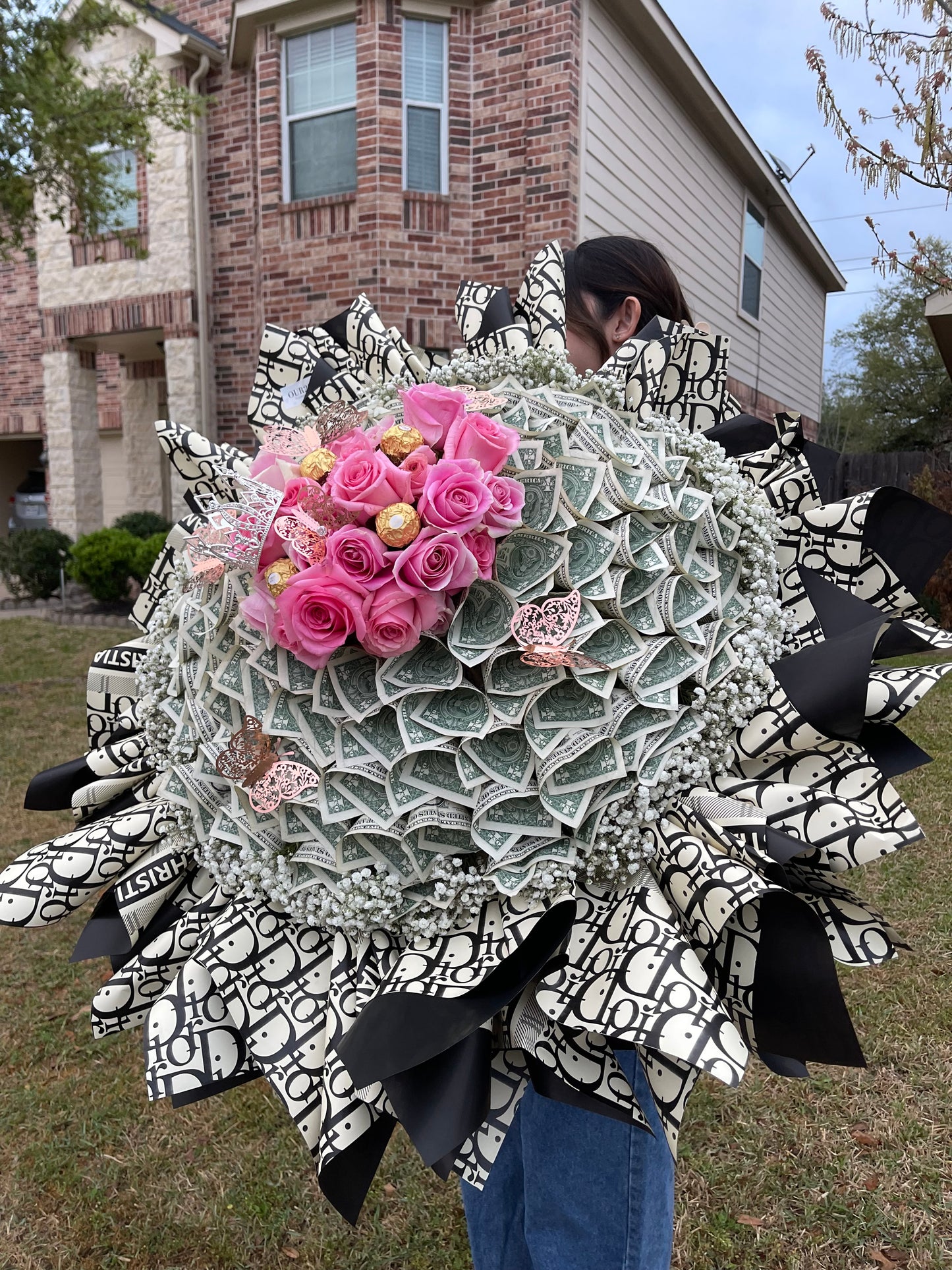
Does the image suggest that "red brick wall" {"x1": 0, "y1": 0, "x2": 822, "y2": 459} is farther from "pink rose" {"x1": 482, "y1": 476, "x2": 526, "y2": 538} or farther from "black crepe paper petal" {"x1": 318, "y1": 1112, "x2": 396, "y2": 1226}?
"black crepe paper petal" {"x1": 318, "y1": 1112, "x2": 396, "y2": 1226}

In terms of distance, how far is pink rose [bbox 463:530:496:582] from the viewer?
0.95 metres

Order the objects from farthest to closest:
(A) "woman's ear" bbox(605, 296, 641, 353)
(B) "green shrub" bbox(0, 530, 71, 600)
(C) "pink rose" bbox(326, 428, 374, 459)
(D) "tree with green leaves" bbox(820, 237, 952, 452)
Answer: (D) "tree with green leaves" bbox(820, 237, 952, 452) → (B) "green shrub" bbox(0, 530, 71, 600) → (A) "woman's ear" bbox(605, 296, 641, 353) → (C) "pink rose" bbox(326, 428, 374, 459)

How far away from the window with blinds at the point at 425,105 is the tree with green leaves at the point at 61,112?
197 cm

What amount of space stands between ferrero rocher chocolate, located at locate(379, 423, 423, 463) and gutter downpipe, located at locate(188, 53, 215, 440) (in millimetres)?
9295

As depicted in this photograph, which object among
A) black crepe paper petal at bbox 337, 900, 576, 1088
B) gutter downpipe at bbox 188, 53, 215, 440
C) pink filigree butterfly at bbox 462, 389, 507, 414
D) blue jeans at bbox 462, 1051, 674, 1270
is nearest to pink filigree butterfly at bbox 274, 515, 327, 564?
pink filigree butterfly at bbox 462, 389, 507, 414

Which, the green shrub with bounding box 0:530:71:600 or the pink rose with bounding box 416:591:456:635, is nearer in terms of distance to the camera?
the pink rose with bounding box 416:591:456:635

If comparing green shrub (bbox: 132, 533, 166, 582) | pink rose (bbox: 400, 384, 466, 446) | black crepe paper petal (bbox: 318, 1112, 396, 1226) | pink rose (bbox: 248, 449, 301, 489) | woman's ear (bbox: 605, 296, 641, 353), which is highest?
woman's ear (bbox: 605, 296, 641, 353)

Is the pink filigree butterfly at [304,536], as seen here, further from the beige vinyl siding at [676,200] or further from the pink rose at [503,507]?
the beige vinyl siding at [676,200]

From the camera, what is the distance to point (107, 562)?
10500 mm

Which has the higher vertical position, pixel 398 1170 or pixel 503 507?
pixel 503 507

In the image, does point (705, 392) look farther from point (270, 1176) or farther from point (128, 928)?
point (270, 1176)

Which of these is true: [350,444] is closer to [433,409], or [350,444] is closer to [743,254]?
[433,409]

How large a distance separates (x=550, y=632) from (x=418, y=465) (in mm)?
247

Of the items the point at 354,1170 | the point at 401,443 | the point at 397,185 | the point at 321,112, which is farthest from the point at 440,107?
the point at 354,1170
